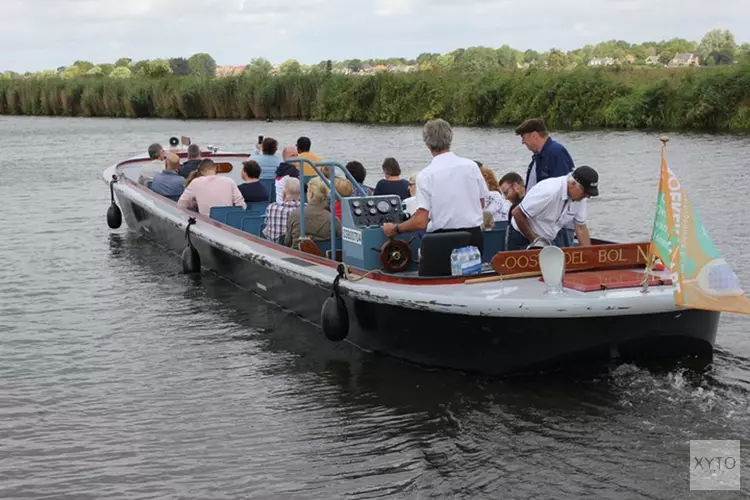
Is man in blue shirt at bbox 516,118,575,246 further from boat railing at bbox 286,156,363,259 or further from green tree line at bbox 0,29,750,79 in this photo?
green tree line at bbox 0,29,750,79

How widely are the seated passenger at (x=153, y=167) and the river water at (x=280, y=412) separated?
305cm

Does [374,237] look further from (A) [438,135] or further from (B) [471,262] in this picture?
(A) [438,135]

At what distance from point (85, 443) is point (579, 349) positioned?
334 cm

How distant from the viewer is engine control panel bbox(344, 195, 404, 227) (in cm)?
816

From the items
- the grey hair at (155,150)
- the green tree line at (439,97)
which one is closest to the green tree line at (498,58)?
the green tree line at (439,97)

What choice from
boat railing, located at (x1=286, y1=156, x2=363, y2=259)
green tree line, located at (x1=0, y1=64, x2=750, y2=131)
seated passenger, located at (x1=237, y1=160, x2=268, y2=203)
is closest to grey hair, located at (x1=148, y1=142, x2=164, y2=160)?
seated passenger, located at (x1=237, y1=160, x2=268, y2=203)

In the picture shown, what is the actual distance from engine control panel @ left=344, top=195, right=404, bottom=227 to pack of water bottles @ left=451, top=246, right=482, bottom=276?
3.63ft

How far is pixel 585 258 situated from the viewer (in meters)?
7.30

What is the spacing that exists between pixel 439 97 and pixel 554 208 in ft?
106

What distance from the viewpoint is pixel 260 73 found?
1802 inches

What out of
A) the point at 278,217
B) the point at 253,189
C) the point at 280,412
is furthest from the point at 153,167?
the point at 280,412

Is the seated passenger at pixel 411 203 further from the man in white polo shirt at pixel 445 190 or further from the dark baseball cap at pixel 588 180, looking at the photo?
the dark baseball cap at pixel 588 180

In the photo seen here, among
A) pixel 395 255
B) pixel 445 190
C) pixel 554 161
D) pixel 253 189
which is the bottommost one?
pixel 395 255

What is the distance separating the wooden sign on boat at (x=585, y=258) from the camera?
7.14 meters
